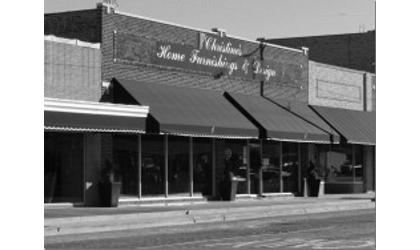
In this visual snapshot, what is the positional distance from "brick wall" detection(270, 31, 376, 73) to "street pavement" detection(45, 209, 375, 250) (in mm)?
26731

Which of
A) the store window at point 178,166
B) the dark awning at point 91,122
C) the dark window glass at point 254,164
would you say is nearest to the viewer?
the dark awning at point 91,122

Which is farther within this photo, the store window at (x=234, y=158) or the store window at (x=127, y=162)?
the store window at (x=234, y=158)

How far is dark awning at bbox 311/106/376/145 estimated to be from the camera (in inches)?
1236

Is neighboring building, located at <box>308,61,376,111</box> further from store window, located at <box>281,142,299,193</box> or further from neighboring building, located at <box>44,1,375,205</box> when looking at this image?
store window, located at <box>281,142,299,193</box>

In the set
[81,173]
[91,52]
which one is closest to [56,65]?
[91,52]

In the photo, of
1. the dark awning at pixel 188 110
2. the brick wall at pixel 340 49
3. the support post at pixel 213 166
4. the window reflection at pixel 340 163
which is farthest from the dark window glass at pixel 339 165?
the brick wall at pixel 340 49

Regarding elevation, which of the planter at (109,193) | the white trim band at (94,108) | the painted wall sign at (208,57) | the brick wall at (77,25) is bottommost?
the planter at (109,193)

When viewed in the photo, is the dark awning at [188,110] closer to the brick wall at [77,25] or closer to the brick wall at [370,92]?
the brick wall at [77,25]

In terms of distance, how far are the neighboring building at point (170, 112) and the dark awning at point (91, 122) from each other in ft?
0.09

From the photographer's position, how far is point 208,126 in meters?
23.7

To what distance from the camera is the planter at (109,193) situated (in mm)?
21703

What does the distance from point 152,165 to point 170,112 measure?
1942mm

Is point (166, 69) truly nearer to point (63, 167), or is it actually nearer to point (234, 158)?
point (234, 158)
